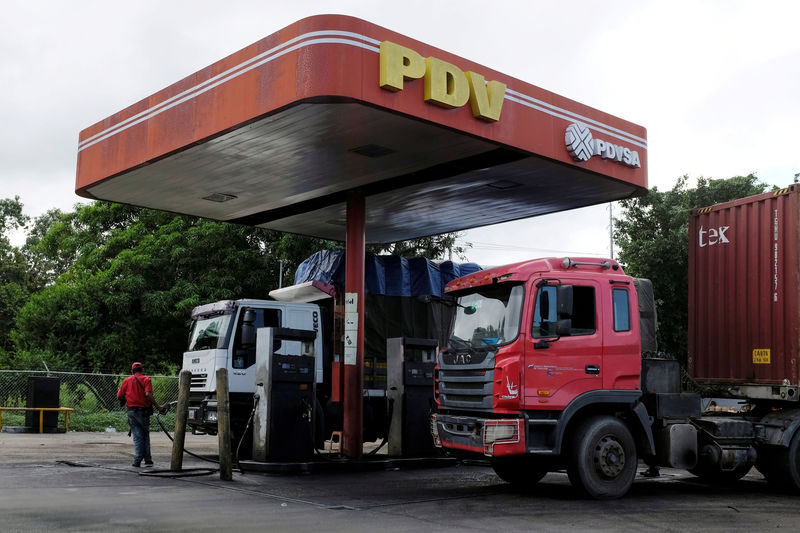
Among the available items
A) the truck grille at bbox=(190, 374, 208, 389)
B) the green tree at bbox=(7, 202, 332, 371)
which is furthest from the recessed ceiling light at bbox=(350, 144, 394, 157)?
the green tree at bbox=(7, 202, 332, 371)

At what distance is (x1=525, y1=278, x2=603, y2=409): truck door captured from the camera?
33.3 ft

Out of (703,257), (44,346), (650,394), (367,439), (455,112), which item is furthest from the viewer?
(44,346)

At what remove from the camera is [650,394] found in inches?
440

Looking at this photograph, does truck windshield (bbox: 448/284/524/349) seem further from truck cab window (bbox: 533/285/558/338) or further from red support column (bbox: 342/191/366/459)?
red support column (bbox: 342/191/366/459)

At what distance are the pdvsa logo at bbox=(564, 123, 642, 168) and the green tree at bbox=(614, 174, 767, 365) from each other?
1228 centimetres

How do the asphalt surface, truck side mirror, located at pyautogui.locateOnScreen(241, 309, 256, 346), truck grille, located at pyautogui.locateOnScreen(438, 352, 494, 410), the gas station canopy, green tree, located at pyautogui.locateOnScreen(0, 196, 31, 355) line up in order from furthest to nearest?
green tree, located at pyautogui.locateOnScreen(0, 196, 31, 355), truck side mirror, located at pyautogui.locateOnScreen(241, 309, 256, 346), the gas station canopy, truck grille, located at pyautogui.locateOnScreen(438, 352, 494, 410), the asphalt surface

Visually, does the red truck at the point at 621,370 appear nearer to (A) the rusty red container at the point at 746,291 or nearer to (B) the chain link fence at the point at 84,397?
(A) the rusty red container at the point at 746,291

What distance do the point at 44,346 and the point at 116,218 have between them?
7476 millimetres

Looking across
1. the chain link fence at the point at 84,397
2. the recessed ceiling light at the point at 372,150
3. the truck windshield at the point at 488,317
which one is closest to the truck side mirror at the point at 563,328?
the truck windshield at the point at 488,317

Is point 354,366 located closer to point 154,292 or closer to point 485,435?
point 485,435

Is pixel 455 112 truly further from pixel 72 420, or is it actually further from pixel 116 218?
pixel 116 218

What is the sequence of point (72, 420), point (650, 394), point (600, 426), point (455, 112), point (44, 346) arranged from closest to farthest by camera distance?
point (600, 426) → point (650, 394) → point (455, 112) → point (72, 420) → point (44, 346)

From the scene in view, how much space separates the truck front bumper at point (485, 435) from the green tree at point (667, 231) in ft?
57.1

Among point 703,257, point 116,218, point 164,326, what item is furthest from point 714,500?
point 116,218
